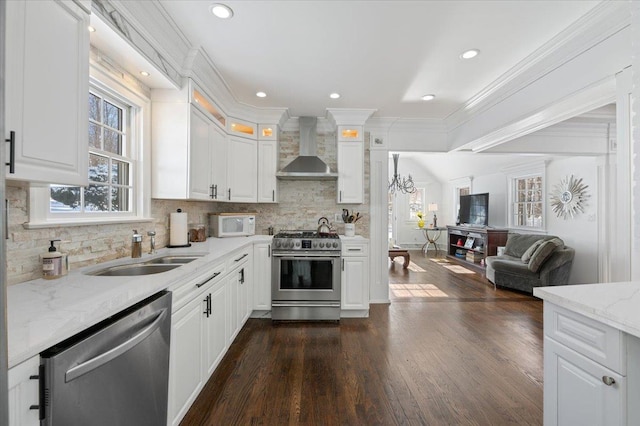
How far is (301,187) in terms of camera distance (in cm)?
400

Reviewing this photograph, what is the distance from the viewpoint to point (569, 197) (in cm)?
466

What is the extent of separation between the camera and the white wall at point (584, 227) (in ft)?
14.0

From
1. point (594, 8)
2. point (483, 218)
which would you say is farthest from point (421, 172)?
point (594, 8)

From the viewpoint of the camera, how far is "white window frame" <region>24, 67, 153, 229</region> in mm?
1404

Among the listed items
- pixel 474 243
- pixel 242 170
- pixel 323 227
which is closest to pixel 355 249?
pixel 323 227

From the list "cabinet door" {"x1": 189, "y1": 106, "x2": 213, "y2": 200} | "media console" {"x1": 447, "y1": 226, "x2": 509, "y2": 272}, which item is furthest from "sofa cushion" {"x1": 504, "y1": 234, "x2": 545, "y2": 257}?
"cabinet door" {"x1": 189, "y1": 106, "x2": 213, "y2": 200}

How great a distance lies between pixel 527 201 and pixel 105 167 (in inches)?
280

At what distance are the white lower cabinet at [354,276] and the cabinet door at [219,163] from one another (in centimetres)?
161

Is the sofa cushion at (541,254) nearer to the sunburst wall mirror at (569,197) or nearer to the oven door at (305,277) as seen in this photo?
the sunburst wall mirror at (569,197)

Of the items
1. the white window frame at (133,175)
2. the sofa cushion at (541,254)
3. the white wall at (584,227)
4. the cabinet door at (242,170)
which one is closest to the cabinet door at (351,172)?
the cabinet door at (242,170)

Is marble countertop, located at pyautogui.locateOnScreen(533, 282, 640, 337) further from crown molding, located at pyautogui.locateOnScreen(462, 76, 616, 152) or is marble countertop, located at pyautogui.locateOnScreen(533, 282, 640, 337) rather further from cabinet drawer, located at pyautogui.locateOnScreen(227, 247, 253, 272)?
cabinet drawer, located at pyautogui.locateOnScreen(227, 247, 253, 272)

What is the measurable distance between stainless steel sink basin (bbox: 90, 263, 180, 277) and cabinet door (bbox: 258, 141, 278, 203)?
186 centimetres

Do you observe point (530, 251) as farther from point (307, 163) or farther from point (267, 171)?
Answer: point (267, 171)

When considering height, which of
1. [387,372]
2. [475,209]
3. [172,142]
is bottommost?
[387,372]
